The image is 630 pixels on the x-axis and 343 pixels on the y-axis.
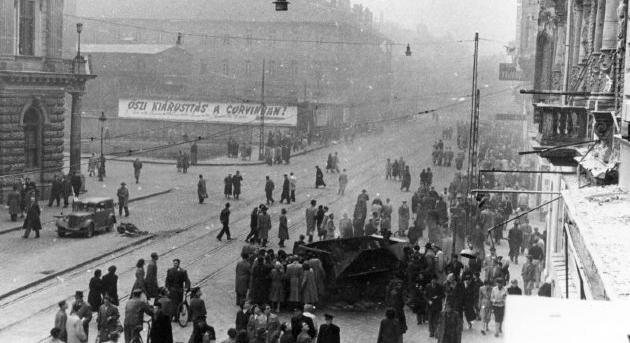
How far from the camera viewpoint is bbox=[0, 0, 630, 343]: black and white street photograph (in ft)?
41.6

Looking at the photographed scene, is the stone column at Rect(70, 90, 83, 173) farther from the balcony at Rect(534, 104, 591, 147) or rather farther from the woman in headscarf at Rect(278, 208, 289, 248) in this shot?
the balcony at Rect(534, 104, 591, 147)

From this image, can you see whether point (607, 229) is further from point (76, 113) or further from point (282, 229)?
point (76, 113)

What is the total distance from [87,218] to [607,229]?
66.0 ft

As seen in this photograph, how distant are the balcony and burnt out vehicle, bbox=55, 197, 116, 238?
15.0 metres

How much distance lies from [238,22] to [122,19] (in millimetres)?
15537

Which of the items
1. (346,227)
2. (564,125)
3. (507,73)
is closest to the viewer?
(564,125)

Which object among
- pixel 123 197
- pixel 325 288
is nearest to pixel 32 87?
pixel 123 197

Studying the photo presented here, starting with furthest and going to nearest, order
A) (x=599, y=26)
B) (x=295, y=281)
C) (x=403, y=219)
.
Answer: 1. (x=403, y=219)
2. (x=295, y=281)
3. (x=599, y=26)

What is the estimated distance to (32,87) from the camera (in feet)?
111

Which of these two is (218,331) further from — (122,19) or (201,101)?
(122,19)

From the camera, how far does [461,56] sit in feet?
611

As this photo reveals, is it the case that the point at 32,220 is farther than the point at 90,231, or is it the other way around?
the point at 90,231

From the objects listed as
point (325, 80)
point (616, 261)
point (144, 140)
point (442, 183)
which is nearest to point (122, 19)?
point (325, 80)

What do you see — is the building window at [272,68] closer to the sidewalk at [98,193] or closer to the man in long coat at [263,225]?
the sidewalk at [98,193]
